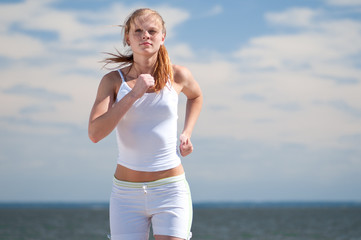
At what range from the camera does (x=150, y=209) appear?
11.7 ft

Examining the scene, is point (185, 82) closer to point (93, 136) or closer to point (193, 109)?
point (193, 109)

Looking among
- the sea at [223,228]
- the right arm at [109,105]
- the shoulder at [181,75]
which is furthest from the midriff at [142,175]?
the sea at [223,228]

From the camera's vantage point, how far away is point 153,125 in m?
3.57

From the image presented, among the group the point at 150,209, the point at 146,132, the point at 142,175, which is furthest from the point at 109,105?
the point at 150,209

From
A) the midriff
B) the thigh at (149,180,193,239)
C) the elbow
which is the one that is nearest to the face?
the elbow

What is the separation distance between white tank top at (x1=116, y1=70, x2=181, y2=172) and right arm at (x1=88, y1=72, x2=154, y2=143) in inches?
3.1

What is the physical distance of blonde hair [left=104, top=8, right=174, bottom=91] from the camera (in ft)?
11.8

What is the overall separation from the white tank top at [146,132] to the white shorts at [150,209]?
0.13 meters

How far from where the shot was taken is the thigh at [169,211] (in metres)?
3.54

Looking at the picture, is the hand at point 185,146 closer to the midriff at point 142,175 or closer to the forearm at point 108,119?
the midriff at point 142,175

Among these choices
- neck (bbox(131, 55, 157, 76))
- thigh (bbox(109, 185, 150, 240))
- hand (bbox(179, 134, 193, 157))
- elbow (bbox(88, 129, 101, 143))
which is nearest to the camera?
elbow (bbox(88, 129, 101, 143))

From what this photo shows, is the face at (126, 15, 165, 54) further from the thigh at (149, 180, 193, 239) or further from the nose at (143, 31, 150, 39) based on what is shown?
the thigh at (149, 180, 193, 239)

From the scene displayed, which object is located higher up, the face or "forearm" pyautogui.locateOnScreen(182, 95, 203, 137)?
the face

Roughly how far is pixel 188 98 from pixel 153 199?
949 mm
